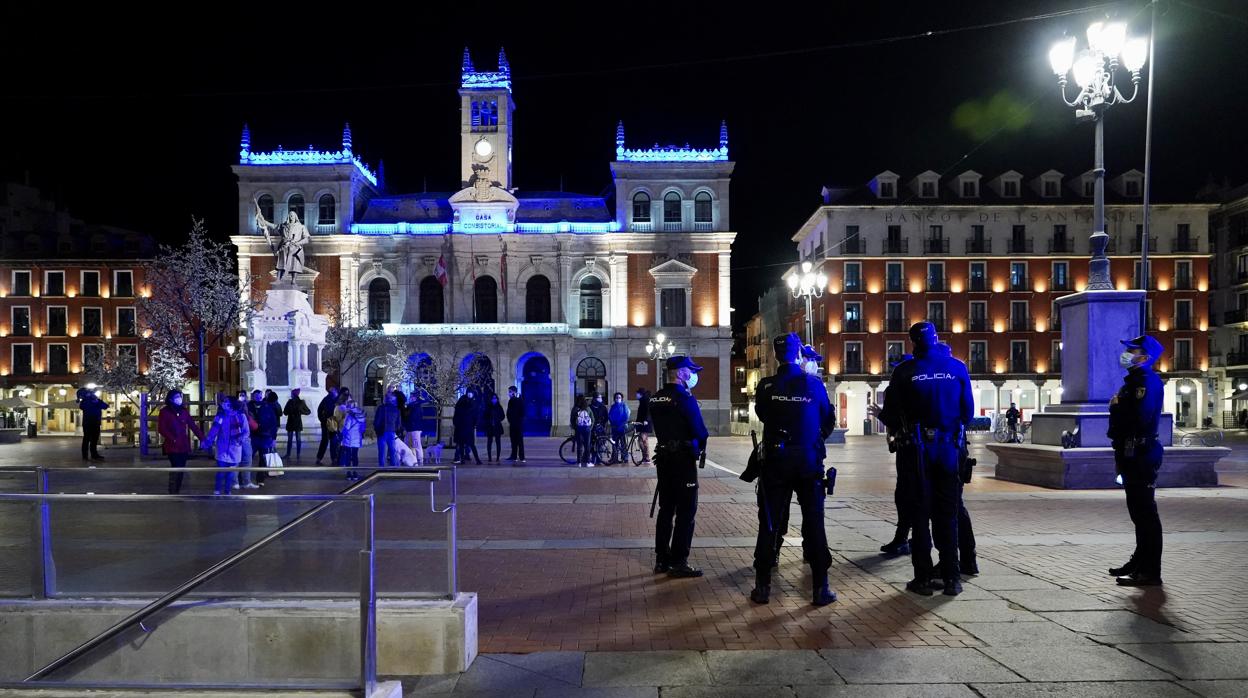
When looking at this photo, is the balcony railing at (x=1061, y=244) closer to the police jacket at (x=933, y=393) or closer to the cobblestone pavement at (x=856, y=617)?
the cobblestone pavement at (x=856, y=617)

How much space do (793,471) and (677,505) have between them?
137 cm

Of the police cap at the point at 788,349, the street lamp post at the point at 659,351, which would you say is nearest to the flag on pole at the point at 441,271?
the street lamp post at the point at 659,351

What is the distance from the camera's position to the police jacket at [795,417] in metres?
6.62

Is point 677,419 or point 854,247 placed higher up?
point 854,247

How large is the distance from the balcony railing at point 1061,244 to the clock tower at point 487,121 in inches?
1365

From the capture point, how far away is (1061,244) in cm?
5572

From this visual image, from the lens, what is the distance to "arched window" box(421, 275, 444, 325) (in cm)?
5309

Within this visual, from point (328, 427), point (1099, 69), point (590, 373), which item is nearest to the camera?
point (1099, 69)

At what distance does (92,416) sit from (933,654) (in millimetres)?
24963

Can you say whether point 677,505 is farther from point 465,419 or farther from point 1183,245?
point 1183,245

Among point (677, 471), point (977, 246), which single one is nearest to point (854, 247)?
point (977, 246)

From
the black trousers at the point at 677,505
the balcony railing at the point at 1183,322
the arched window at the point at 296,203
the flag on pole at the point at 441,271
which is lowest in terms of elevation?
the black trousers at the point at 677,505

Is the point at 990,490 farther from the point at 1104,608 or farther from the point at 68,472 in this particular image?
the point at 68,472

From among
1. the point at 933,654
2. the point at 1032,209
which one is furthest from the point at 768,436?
the point at 1032,209
